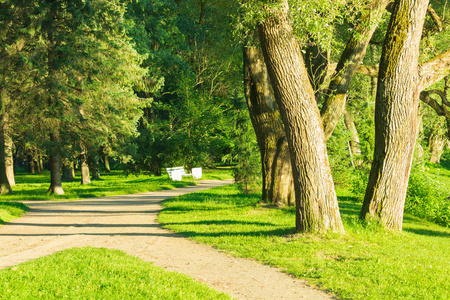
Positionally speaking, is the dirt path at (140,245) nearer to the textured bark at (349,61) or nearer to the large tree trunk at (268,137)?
the large tree trunk at (268,137)

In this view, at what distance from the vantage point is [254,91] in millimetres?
14133

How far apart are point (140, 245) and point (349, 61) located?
682 cm

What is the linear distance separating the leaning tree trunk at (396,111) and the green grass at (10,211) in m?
10.1

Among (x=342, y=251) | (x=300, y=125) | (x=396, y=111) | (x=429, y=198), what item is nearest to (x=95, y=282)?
(x=342, y=251)

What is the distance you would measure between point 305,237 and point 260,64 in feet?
23.2

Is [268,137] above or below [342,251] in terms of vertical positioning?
above

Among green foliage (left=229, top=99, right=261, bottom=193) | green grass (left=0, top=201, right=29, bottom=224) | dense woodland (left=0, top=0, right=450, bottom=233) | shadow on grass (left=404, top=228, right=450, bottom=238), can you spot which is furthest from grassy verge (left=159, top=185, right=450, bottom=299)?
green foliage (left=229, top=99, right=261, bottom=193)

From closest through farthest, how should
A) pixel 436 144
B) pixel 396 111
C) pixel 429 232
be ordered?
pixel 396 111 → pixel 429 232 → pixel 436 144

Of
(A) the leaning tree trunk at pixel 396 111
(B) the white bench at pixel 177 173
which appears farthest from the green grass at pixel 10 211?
(B) the white bench at pixel 177 173

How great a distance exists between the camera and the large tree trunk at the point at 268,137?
13.7 meters

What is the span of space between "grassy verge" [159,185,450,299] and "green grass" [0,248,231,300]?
1.92m

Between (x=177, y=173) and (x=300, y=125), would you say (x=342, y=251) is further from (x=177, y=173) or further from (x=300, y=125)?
(x=177, y=173)

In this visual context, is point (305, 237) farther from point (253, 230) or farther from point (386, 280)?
point (386, 280)

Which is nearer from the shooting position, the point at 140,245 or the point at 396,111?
the point at 140,245
